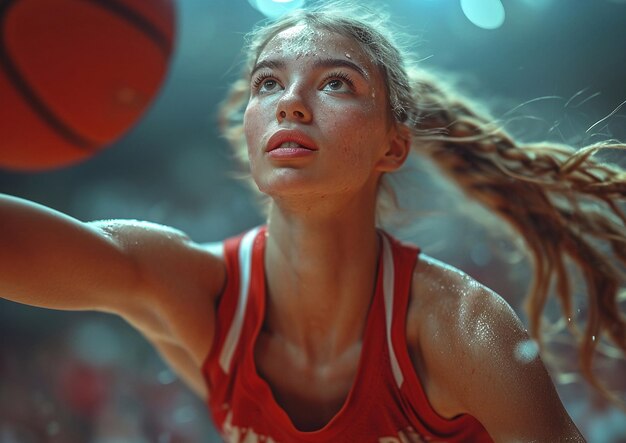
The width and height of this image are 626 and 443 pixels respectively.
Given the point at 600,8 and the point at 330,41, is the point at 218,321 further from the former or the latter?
the point at 600,8

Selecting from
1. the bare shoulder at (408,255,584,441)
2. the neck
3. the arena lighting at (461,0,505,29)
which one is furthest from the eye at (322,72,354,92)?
the arena lighting at (461,0,505,29)

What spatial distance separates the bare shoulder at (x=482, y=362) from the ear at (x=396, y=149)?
121 millimetres

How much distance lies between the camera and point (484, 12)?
960 millimetres

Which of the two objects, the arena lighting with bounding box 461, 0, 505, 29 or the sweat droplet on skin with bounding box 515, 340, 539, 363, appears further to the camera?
the arena lighting with bounding box 461, 0, 505, 29

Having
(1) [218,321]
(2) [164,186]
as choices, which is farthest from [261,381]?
(2) [164,186]

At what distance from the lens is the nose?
64 cm

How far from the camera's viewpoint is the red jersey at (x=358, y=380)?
2.29 ft

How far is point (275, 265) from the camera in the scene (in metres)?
0.76

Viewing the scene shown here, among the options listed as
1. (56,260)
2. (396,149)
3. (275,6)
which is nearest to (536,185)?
(396,149)

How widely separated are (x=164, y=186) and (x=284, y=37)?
973mm

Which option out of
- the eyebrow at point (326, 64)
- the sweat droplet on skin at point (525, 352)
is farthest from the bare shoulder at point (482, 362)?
the eyebrow at point (326, 64)

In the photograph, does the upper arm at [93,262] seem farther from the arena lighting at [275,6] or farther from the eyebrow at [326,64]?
the arena lighting at [275,6]

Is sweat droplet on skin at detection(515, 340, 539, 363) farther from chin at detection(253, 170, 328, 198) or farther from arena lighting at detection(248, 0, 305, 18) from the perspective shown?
arena lighting at detection(248, 0, 305, 18)

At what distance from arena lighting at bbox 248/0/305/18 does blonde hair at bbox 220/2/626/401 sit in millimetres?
99
